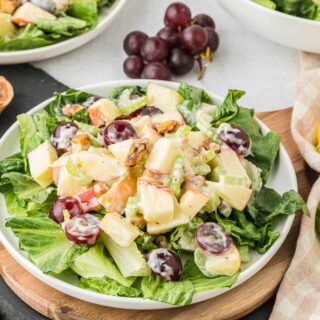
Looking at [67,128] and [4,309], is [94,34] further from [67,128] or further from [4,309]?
[4,309]

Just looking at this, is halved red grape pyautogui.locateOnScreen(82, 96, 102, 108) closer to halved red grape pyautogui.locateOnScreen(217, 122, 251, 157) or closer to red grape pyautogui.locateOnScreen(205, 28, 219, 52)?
halved red grape pyautogui.locateOnScreen(217, 122, 251, 157)

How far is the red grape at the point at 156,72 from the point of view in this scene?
3.49 m

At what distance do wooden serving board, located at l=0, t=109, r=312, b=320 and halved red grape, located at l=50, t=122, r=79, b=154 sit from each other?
0.42m

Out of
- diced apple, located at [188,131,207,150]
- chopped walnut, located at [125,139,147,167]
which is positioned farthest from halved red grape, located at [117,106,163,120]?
chopped walnut, located at [125,139,147,167]

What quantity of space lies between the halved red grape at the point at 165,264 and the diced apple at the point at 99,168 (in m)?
0.32

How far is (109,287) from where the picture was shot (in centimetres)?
236

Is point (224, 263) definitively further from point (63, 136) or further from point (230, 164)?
point (63, 136)

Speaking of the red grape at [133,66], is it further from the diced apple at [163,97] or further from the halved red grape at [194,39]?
the diced apple at [163,97]

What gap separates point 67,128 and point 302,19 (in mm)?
1276

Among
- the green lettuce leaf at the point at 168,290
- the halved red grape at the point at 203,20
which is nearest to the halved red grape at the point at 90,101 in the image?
the green lettuce leaf at the point at 168,290

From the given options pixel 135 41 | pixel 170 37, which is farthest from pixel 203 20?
pixel 135 41

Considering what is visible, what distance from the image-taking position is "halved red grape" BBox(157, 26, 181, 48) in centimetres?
365

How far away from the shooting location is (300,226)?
2.77 meters

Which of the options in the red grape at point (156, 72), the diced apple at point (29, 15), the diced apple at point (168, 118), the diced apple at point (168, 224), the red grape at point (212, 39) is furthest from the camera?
the red grape at point (212, 39)
